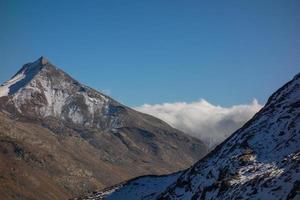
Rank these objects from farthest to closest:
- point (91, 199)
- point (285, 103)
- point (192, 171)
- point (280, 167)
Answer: point (91, 199) < point (192, 171) < point (285, 103) < point (280, 167)

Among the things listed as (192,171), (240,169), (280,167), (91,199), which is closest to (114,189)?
(91,199)

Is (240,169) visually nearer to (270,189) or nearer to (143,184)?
(270,189)

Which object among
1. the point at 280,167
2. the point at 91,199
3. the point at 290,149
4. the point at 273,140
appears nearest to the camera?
the point at 280,167

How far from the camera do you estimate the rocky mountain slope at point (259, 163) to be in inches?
2734

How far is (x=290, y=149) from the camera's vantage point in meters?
84.4

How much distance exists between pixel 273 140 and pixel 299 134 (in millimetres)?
6671

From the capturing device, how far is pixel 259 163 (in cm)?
8688

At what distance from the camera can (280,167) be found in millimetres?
75812

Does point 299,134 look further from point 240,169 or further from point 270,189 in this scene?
point 270,189

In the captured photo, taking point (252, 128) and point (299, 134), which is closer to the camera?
point (299, 134)

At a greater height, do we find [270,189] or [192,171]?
[192,171]

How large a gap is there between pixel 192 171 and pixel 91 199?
57.3 meters

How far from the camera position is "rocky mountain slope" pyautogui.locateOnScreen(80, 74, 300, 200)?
6944 cm

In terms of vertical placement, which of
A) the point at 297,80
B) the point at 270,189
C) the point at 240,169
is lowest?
the point at 270,189
